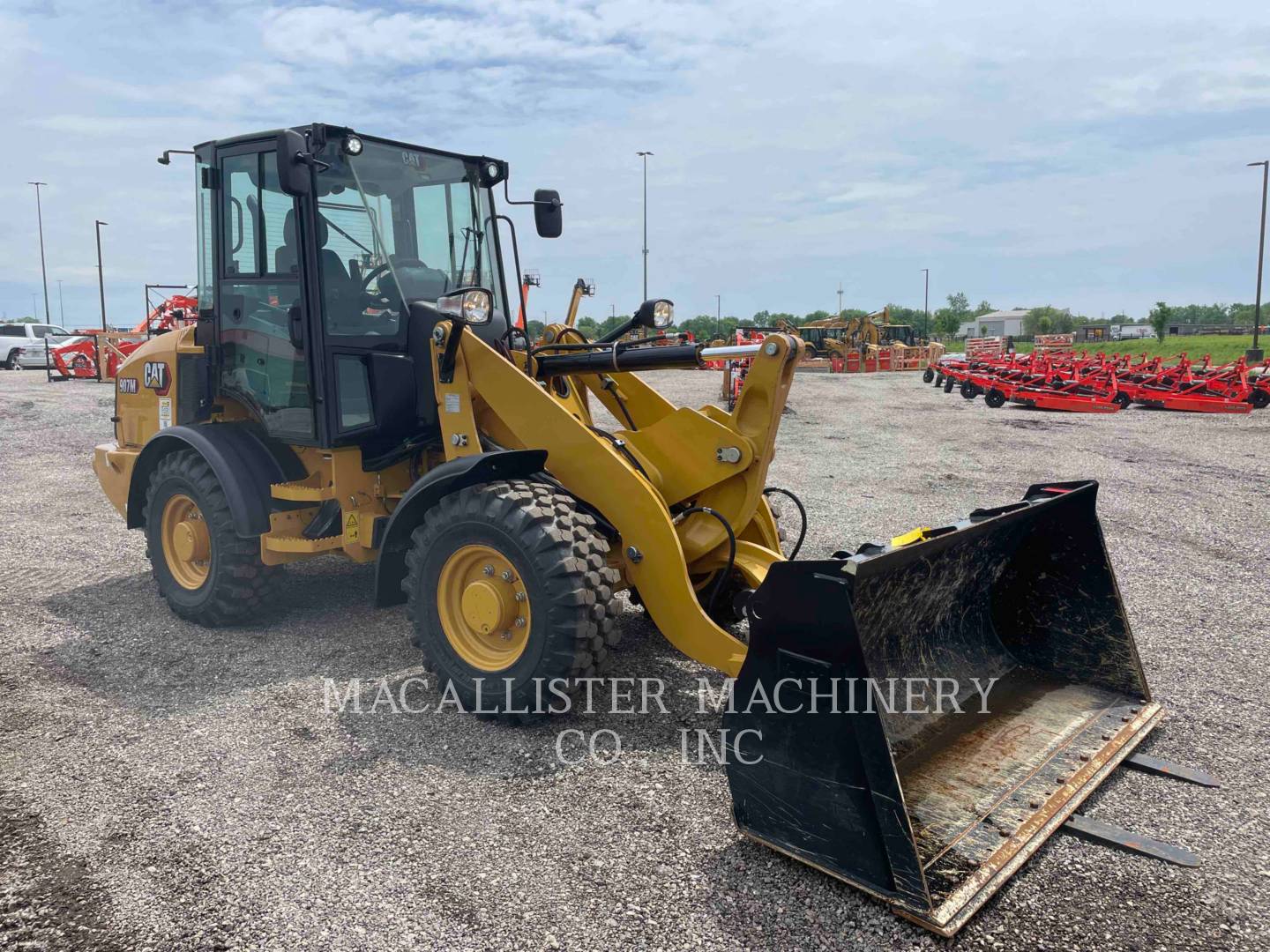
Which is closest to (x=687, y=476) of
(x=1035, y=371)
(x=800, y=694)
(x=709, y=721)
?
(x=709, y=721)

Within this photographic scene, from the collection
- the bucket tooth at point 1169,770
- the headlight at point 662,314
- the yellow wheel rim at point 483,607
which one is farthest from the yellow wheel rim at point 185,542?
the bucket tooth at point 1169,770

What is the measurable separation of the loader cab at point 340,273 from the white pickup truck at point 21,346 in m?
31.4

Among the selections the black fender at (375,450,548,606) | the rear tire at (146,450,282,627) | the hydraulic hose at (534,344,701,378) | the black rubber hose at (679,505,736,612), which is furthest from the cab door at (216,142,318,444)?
the black rubber hose at (679,505,736,612)

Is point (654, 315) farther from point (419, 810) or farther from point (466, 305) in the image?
point (419, 810)

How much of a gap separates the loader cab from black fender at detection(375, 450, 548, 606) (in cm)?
74

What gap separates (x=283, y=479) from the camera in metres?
5.55

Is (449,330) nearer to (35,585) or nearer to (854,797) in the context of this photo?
(854,797)

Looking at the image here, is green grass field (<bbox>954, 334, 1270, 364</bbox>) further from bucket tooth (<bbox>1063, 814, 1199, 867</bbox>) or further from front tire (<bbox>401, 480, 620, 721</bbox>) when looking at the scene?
front tire (<bbox>401, 480, 620, 721</bbox>)

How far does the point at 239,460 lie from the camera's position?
5477 millimetres

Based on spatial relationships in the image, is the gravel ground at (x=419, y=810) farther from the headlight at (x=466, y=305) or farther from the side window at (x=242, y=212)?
the side window at (x=242, y=212)

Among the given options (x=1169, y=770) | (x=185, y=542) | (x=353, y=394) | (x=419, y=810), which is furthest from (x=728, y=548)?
(x=185, y=542)

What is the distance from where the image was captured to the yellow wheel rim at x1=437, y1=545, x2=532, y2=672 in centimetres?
418

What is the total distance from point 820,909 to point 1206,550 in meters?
6.08

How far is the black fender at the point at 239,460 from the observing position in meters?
5.34
